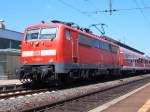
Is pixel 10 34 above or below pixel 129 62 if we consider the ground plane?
above

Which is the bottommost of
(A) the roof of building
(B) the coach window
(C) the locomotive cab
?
(C) the locomotive cab

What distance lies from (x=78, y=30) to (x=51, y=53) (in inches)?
141

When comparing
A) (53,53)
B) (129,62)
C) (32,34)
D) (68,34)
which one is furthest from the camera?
(129,62)

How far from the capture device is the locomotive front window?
70.1 feet

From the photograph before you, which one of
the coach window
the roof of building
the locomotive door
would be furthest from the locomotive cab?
the roof of building

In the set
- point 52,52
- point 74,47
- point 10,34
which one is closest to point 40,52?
point 52,52

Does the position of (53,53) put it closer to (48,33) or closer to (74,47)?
(48,33)

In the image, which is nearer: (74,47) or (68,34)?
(68,34)

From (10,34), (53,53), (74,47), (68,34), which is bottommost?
(53,53)

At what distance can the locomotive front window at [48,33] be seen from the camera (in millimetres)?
21359

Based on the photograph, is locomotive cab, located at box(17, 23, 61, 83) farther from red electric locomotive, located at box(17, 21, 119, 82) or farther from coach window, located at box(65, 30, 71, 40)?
coach window, located at box(65, 30, 71, 40)

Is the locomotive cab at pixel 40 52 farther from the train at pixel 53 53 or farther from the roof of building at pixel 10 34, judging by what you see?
the roof of building at pixel 10 34

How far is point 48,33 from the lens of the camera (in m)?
21.6

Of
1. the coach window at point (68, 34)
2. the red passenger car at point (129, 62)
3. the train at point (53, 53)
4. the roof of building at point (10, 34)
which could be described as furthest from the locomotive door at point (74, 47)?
the roof of building at point (10, 34)
